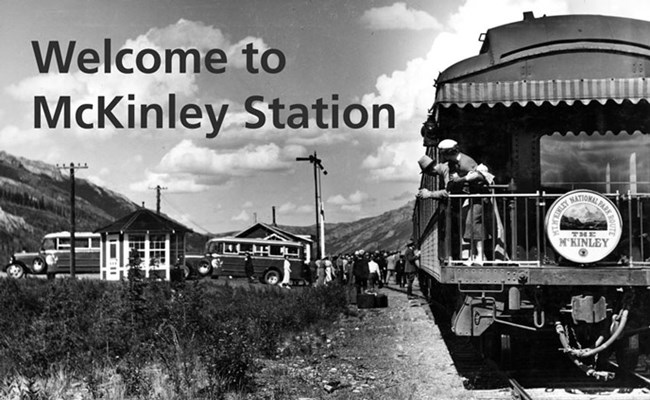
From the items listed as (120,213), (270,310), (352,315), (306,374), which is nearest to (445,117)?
(306,374)

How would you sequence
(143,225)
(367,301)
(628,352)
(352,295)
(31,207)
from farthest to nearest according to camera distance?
1. (31,207)
2. (143,225)
3. (352,295)
4. (367,301)
5. (628,352)

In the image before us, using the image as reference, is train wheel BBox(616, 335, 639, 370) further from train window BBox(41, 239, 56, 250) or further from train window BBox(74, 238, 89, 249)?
train window BBox(41, 239, 56, 250)

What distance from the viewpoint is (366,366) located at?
10.6m

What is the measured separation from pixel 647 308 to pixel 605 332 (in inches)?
18.8

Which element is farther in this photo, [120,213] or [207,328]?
[120,213]

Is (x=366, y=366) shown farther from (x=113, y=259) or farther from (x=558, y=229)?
(x=113, y=259)

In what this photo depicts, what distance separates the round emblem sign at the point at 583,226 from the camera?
775 cm

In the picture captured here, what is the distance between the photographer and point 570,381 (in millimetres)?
8688

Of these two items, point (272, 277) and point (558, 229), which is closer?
point (558, 229)

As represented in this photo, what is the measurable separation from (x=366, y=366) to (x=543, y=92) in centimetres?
440

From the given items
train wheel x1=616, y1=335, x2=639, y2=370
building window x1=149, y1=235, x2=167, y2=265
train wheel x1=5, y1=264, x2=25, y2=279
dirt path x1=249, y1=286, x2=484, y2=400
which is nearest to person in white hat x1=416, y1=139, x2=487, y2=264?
dirt path x1=249, y1=286, x2=484, y2=400

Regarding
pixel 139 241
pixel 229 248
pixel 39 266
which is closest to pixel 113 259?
pixel 139 241

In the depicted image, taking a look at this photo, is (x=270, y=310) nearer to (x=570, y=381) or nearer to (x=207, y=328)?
(x=207, y=328)

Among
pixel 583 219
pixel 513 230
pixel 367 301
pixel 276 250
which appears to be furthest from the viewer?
pixel 276 250
